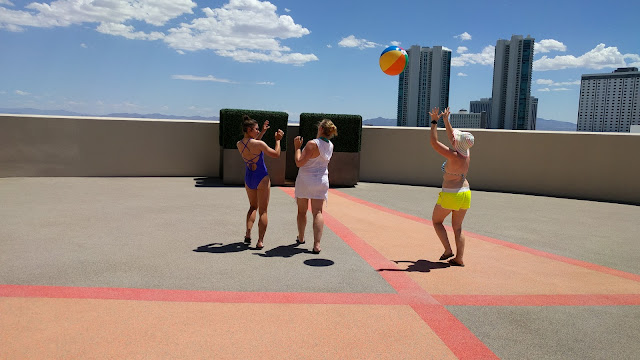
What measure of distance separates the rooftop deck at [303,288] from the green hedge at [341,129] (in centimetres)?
441

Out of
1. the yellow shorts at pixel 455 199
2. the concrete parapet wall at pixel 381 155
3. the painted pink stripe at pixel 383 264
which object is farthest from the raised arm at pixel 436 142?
the concrete parapet wall at pixel 381 155

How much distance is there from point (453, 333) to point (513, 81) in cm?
8671

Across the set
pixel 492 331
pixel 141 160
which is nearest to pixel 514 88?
pixel 141 160

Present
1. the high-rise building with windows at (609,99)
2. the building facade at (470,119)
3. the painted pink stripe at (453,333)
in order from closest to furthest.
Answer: the painted pink stripe at (453,333)
the building facade at (470,119)
the high-rise building with windows at (609,99)

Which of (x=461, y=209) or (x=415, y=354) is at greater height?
(x=461, y=209)

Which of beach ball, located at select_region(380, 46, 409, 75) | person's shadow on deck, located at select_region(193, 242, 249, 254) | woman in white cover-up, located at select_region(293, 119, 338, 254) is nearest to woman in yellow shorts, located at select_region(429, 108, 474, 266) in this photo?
woman in white cover-up, located at select_region(293, 119, 338, 254)

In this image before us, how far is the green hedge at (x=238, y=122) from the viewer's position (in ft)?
39.9

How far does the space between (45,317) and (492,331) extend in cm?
363

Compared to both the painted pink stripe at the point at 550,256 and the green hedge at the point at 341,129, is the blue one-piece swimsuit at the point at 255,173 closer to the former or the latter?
the painted pink stripe at the point at 550,256

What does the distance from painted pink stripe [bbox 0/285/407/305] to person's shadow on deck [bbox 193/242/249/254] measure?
59.5 inches

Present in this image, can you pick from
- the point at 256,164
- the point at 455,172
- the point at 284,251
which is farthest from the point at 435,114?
the point at 284,251

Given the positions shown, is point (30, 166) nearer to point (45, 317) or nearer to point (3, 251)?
point (3, 251)

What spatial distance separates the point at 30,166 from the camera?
512 inches

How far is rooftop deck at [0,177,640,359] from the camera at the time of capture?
3547 millimetres
